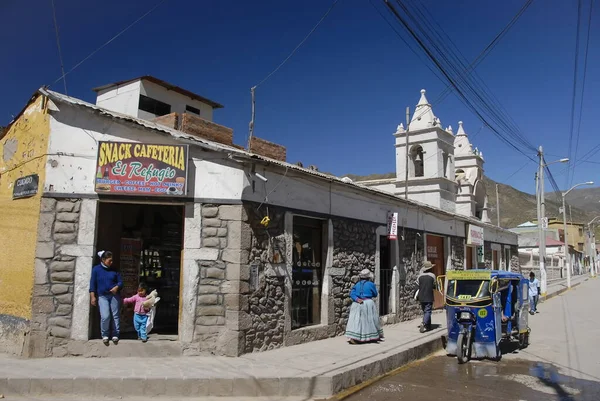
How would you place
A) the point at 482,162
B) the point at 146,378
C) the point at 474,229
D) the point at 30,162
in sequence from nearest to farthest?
the point at 146,378 → the point at 30,162 → the point at 474,229 → the point at 482,162

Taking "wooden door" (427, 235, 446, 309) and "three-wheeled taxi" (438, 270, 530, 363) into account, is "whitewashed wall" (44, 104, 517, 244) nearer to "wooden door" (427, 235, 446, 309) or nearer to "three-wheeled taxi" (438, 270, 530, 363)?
"three-wheeled taxi" (438, 270, 530, 363)

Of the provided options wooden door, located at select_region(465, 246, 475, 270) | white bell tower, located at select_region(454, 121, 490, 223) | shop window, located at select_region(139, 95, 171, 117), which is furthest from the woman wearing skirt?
white bell tower, located at select_region(454, 121, 490, 223)

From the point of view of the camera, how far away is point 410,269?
48.8 ft

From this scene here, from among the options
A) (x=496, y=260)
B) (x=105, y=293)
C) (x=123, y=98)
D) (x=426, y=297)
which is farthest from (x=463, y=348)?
(x=123, y=98)

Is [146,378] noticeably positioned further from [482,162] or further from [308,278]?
[482,162]

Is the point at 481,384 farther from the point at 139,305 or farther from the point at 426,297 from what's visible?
the point at 139,305

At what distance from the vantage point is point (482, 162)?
3566 centimetres

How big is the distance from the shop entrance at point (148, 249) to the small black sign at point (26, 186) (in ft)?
4.25

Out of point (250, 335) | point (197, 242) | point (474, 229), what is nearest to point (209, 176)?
point (197, 242)

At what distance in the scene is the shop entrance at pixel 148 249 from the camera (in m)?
9.86

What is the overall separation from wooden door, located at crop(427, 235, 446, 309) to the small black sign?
1228cm

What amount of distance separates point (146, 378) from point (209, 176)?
3.62 metres

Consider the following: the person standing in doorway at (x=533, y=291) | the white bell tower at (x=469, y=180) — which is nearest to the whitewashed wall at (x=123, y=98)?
the person standing in doorway at (x=533, y=291)

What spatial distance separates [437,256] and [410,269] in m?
2.98
